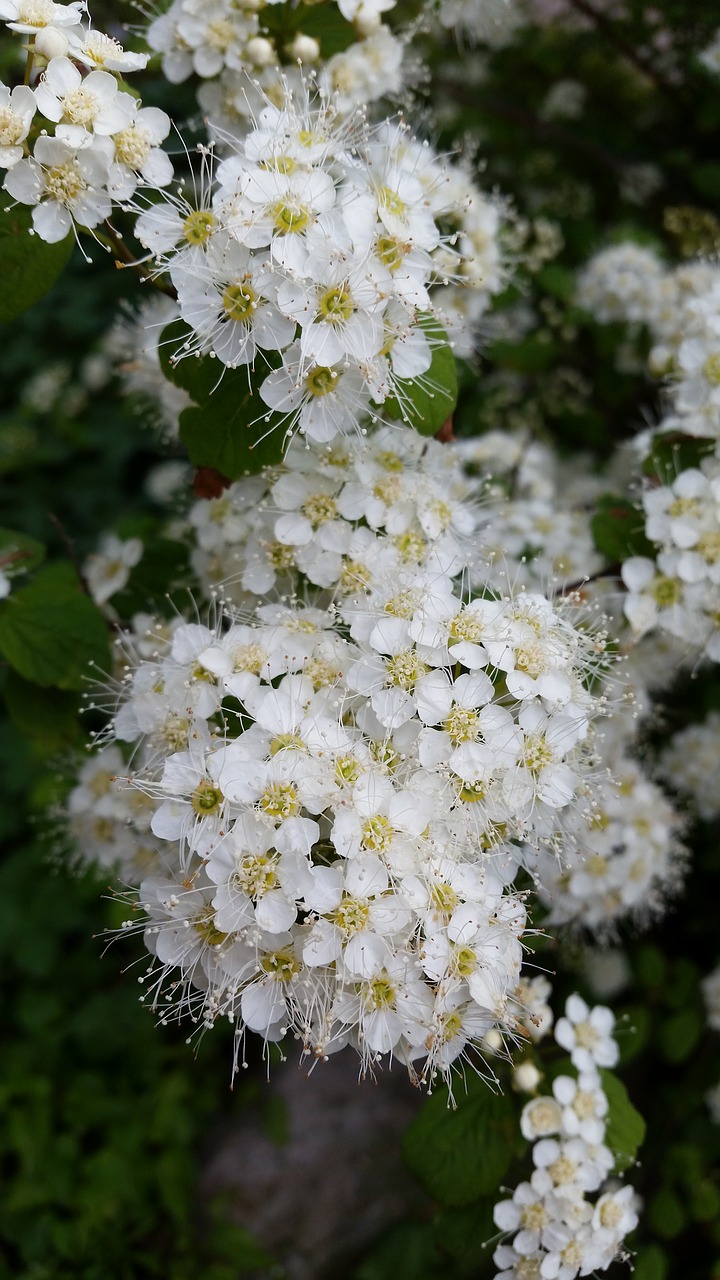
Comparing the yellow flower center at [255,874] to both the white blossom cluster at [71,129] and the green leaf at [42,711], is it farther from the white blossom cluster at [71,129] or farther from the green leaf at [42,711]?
the white blossom cluster at [71,129]

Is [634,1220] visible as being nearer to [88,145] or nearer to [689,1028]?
[689,1028]

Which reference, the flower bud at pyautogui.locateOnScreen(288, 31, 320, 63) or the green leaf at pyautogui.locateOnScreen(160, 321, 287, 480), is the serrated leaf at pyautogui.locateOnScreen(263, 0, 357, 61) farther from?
the green leaf at pyautogui.locateOnScreen(160, 321, 287, 480)

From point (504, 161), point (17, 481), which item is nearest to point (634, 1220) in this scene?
point (504, 161)

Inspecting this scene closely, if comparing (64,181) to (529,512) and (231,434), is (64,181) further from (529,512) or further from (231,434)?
(529,512)

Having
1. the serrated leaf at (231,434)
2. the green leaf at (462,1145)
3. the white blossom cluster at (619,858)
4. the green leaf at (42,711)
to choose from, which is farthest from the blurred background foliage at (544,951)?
the serrated leaf at (231,434)

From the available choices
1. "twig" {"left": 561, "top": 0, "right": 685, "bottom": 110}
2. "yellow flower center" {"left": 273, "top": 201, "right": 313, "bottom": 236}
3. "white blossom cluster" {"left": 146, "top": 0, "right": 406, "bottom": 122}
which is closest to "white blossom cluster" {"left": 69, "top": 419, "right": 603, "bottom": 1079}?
"yellow flower center" {"left": 273, "top": 201, "right": 313, "bottom": 236}
